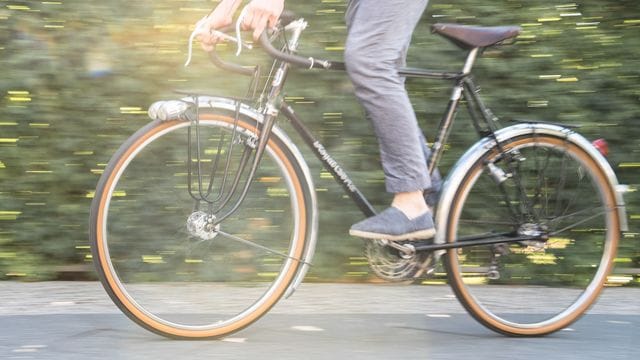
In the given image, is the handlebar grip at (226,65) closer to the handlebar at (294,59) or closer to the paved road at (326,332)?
the handlebar at (294,59)

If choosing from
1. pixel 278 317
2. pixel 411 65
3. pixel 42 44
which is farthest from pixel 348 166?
pixel 42 44

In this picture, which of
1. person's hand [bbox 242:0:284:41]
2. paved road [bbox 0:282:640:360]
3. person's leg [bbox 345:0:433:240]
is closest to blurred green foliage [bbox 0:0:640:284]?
paved road [bbox 0:282:640:360]

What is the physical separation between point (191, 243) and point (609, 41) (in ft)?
8.20

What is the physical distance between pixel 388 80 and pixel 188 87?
1.43 m

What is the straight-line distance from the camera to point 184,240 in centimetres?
384

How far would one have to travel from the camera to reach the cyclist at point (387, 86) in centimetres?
363

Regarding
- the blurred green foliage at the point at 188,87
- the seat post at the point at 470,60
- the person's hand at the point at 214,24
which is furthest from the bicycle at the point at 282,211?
the blurred green foliage at the point at 188,87

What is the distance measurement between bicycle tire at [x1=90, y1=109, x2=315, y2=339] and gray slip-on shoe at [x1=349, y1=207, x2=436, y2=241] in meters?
0.26

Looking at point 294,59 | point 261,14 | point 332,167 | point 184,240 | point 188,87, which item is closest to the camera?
point 261,14

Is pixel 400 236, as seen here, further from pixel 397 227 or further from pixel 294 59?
pixel 294 59

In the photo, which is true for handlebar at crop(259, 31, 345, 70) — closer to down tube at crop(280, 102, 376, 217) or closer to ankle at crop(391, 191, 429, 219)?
down tube at crop(280, 102, 376, 217)

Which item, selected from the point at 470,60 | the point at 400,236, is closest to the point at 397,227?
the point at 400,236

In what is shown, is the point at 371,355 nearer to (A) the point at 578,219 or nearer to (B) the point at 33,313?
(A) the point at 578,219

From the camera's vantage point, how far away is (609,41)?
4812 mm
